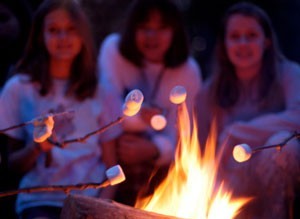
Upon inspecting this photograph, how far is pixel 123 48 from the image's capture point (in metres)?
3.88

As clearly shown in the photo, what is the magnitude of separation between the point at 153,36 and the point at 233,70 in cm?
57

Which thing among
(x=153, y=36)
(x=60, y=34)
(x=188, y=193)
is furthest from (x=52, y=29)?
(x=188, y=193)

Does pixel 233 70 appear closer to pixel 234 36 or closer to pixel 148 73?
pixel 234 36

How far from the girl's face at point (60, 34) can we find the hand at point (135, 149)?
0.63 meters

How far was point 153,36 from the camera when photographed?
12.4ft

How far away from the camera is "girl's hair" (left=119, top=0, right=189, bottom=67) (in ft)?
12.4

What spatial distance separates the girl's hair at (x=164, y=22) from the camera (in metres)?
3.78

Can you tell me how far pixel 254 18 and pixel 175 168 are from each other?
1.35 meters

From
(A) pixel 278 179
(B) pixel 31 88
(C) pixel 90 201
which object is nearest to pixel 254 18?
(A) pixel 278 179

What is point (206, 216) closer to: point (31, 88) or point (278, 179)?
point (278, 179)

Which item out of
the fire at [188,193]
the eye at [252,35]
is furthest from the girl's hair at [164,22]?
the fire at [188,193]

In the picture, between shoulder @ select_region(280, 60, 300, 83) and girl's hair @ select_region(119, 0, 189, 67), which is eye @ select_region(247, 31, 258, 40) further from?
girl's hair @ select_region(119, 0, 189, 67)

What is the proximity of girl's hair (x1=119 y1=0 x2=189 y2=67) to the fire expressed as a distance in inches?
46.8

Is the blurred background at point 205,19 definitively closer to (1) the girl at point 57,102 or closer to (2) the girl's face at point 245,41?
(2) the girl's face at point 245,41
